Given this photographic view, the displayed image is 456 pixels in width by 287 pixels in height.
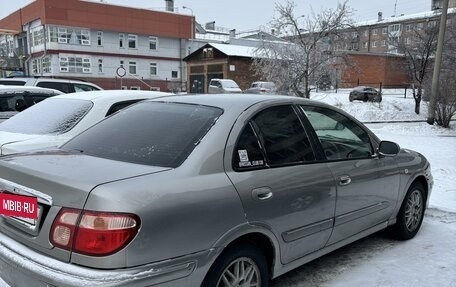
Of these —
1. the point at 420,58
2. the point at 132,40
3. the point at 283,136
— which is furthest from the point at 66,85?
the point at 132,40

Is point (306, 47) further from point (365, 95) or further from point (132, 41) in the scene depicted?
point (132, 41)

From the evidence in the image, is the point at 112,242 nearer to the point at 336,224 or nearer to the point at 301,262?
the point at 301,262

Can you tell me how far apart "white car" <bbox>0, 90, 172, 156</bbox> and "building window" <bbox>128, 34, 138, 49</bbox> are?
48.8m

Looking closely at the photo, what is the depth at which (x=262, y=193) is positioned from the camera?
2947 millimetres

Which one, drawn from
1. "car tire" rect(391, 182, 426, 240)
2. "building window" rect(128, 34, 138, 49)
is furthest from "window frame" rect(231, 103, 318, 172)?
"building window" rect(128, 34, 138, 49)

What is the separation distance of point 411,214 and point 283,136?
228cm

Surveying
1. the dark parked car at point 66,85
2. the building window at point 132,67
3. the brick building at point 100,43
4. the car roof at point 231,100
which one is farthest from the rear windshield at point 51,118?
the building window at point 132,67

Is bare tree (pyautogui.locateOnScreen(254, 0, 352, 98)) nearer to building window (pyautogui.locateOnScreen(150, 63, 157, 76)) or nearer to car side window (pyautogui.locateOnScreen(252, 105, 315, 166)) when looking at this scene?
car side window (pyautogui.locateOnScreen(252, 105, 315, 166))

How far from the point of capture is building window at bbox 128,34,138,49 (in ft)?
173

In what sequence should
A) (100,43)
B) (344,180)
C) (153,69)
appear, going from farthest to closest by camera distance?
(153,69) < (100,43) < (344,180)

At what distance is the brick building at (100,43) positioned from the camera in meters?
46.9

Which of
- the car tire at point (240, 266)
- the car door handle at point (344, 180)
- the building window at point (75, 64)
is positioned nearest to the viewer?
the car tire at point (240, 266)

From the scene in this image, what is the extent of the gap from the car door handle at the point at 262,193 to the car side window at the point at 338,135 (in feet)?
2.91

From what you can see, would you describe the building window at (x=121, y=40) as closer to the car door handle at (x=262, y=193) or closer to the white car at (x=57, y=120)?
the white car at (x=57, y=120)
